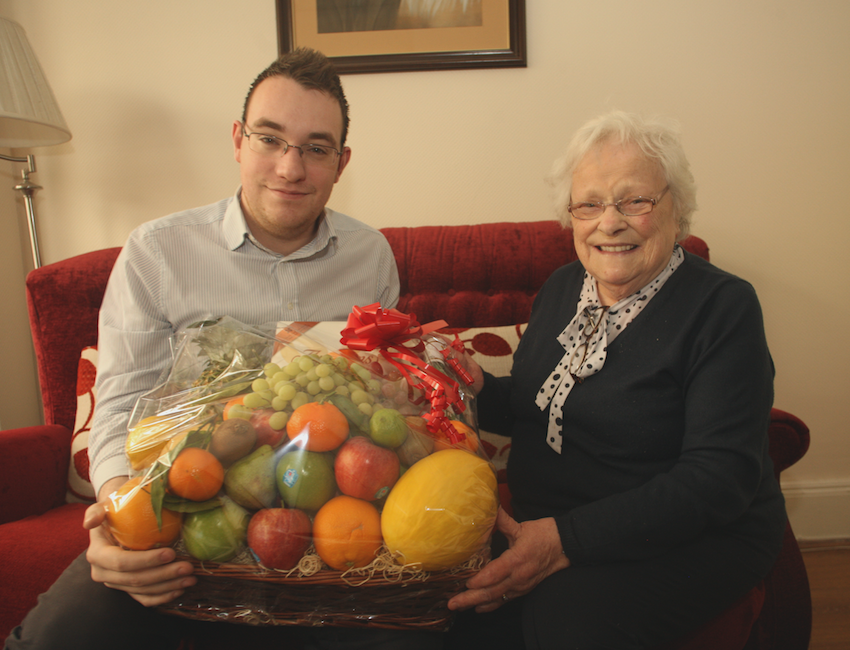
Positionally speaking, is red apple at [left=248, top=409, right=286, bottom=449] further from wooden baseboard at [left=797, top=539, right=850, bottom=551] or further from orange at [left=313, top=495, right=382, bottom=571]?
wooden baseboard at [left=797, top=539, right=850, bottom=551]

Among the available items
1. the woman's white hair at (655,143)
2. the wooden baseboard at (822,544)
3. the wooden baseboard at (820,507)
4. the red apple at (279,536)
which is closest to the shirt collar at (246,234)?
the woman's white hair at (655,143)

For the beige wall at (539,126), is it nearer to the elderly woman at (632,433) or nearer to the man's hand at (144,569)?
the elderly woman at (632,433)

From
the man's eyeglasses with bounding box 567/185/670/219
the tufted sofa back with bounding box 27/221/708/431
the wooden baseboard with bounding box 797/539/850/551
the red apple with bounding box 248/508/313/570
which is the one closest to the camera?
the red apple with bounding box 248/508/313/570

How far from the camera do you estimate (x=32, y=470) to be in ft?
4.36

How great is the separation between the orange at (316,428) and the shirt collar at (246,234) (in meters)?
0.67

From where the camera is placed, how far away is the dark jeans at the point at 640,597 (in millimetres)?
792

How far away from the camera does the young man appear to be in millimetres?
1069

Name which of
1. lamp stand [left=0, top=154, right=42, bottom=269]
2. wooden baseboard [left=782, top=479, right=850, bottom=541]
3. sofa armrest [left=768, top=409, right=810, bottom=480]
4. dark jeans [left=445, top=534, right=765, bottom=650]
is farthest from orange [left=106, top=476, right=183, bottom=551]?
wooden baseboard [left=782, top=479, right=850, bottom=541]

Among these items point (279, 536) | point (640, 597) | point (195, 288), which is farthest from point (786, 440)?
point (195, 288)

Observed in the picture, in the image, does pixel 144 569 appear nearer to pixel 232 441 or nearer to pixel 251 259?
pixel 232 441

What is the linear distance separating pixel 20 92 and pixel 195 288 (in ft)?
3.29

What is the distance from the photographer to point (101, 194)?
6.34ft

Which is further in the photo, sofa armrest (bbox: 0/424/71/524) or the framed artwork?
the framed artwork

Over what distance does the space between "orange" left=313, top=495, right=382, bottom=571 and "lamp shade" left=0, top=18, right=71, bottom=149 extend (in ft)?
5.42
